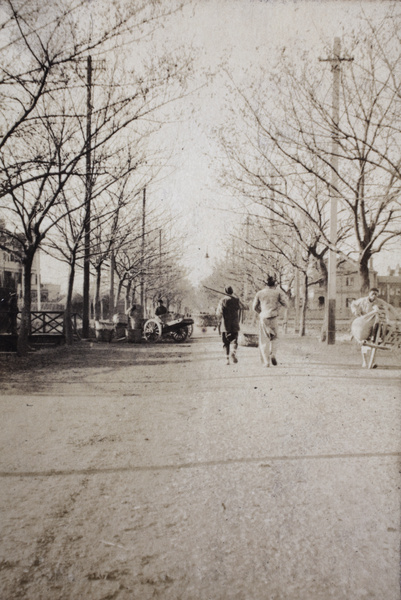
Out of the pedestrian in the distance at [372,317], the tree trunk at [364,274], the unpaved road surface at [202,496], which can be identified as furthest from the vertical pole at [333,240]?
the unpaved road surface at [202,496]

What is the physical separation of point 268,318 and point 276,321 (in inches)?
10.7

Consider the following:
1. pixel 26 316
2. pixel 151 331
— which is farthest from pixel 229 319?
pixel 151 331

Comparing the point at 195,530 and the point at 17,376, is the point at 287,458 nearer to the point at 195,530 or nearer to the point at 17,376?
the point at 195,530

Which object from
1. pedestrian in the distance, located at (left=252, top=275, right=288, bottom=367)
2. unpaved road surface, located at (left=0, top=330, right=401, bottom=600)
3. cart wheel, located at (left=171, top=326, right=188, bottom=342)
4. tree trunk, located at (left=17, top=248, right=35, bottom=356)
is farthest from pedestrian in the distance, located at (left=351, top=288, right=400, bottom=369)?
cart wheel, located at (left=171, top=326, right=188, bottom=342)

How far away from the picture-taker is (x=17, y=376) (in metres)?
8.45

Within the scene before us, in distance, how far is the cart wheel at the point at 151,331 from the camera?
1780cm

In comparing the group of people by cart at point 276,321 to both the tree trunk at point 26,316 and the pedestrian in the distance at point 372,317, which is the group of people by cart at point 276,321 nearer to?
the pedestrian in the distance at point 372,317

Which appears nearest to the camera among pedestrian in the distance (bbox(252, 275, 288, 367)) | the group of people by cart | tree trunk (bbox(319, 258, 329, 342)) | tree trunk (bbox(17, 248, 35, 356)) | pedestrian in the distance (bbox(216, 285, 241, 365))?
the group of people by cart

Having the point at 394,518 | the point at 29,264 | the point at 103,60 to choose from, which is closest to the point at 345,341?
the point at 29,264

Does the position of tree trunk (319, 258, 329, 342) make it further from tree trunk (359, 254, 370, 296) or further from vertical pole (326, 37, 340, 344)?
tree trunk (359, 254, 370, 296)

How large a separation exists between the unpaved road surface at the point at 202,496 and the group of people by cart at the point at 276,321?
203 cm

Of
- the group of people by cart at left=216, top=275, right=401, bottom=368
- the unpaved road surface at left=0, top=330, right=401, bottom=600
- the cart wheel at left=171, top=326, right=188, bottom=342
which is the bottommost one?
the unpaved road surface at left=0, top=330, right=401, bottom=600

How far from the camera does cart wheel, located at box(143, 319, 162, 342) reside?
1780 centimetres

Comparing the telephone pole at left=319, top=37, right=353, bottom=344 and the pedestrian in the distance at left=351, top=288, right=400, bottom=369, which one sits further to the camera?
the telephone pole at left=319, top=37, right=353, bottom=344
